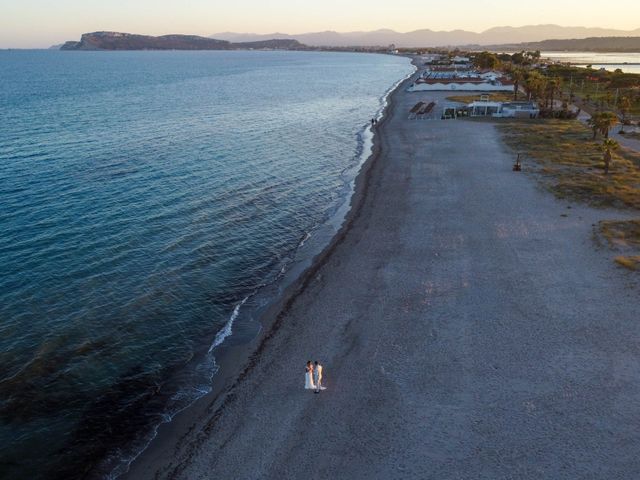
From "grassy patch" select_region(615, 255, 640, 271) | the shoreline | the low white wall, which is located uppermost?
the low white wall

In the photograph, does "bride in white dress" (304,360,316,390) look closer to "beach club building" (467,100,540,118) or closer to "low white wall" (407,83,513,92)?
"beach club building" (467,100,540,118)

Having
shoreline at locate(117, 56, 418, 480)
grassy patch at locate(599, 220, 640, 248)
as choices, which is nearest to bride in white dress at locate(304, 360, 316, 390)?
shoreline at locate(117, 56, 418, 480)

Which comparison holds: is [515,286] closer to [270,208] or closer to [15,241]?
[270,208]

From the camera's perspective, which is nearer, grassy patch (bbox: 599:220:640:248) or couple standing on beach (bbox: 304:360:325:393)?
couple standing on beach (bbox: 304:360:325:393)

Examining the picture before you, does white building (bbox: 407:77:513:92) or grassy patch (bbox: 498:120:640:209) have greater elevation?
white building (bbox: 407:77:513:92)

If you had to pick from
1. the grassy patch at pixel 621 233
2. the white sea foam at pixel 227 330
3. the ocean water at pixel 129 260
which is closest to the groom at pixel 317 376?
the ocean water at pixel 129 260

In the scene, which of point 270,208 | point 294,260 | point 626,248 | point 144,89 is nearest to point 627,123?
point 626,248
